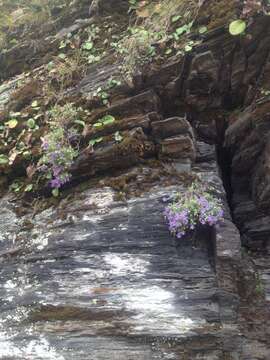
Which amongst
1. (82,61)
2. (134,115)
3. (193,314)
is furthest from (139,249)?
(82,61)

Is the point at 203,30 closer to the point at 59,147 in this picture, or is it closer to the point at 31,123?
the point at 59,147

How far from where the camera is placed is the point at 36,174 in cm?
605

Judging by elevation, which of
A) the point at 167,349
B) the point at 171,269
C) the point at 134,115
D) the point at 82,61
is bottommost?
the point at 167,349

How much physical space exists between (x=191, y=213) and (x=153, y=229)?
1.41 ft

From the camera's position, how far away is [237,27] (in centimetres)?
590

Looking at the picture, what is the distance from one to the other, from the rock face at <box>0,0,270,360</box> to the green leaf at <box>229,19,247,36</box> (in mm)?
154

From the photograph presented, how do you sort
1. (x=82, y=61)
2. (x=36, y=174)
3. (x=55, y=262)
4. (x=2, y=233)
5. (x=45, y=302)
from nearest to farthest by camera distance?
1. (x=45, y=302)
2. (x=55, y=262)
3. (x=2, y=233)
4. (x=36, y=174)
5. (x=82, y=61)

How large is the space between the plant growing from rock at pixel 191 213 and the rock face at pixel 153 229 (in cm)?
13

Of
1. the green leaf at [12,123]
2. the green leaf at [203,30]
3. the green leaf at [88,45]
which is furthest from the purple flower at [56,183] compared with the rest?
the green leaf at [203,30]

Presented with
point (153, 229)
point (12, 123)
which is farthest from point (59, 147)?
point (153, 229)

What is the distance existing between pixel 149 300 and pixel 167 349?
0.49 metres

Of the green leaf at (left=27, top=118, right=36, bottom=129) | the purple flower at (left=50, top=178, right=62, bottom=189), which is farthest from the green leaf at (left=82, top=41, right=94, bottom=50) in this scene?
the purple flower at (left=50, top=178, right=62, bottom=189)

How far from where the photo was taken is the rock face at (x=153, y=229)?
455cm

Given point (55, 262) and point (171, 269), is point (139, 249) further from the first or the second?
point (55, 262)
